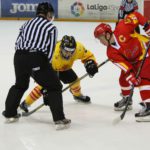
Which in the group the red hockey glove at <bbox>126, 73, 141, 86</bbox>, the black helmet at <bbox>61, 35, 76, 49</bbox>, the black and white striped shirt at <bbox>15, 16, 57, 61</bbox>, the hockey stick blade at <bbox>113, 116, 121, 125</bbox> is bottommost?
the hockey stick blade at <bbox>113, 116, 121, 125</bbox>

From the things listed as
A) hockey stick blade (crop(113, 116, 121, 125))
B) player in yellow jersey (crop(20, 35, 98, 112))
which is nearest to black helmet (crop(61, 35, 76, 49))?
player in yellow jersey (crop(20, 35, 98, 112))

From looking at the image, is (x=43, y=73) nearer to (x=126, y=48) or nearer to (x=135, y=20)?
(x=126, y=48)

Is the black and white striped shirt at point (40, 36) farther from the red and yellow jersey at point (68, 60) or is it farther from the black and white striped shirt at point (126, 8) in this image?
the black and white striped shirt at point (126, 8)

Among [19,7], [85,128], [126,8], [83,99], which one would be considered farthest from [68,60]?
[19,7]

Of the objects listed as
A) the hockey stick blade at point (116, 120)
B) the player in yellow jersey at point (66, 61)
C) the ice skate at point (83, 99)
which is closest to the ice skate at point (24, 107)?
the player in yellow jersey at point (66, 61)

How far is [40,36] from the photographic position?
2.72 m

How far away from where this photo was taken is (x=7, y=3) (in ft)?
30.9

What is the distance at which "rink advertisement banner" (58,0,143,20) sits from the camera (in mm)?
9547

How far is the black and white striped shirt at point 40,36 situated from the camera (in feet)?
8.94

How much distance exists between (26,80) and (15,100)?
153 mm

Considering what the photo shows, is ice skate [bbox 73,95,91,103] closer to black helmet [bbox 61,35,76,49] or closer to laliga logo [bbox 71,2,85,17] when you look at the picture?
black helmet [bbox 61,35,76,49]

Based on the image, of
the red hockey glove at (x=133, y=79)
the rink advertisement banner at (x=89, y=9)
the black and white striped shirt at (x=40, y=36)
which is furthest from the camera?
the rink advertisement banner at (x=89, y=9)

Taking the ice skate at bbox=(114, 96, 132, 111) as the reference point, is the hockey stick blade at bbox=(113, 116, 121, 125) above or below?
below

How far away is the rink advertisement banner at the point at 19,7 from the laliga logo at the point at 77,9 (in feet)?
1.23
